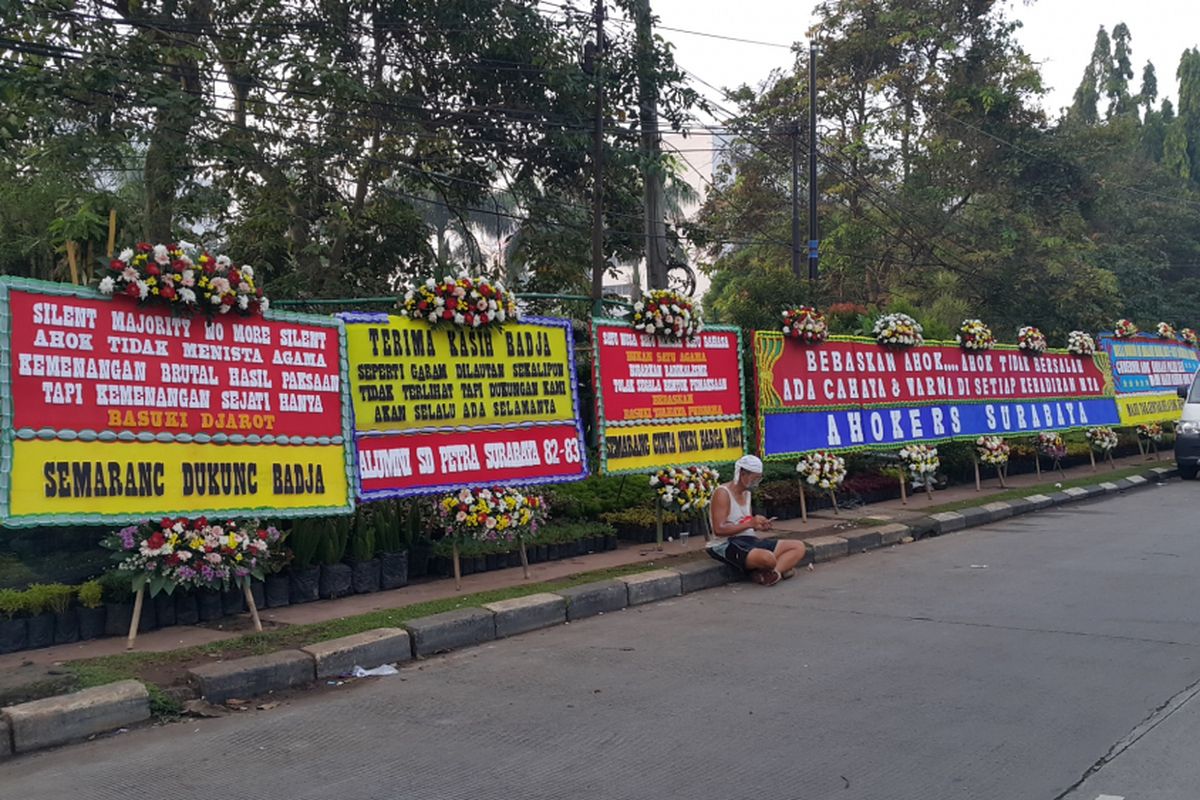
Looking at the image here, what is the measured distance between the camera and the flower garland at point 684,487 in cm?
1050

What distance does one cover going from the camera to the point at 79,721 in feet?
17.5

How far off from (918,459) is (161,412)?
10.4 metres

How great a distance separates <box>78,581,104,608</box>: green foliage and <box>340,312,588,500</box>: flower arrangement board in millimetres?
1948

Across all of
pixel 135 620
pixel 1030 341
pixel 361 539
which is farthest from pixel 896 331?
pixel 135 620

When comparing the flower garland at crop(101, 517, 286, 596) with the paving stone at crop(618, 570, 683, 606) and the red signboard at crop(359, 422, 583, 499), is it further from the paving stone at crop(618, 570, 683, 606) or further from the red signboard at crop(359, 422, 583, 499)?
the paving stone at crop(618, 570, 683, 606)

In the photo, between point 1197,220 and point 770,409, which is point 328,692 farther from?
point 1197,220

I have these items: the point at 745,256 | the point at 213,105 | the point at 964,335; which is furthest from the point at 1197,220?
the point at 213,105

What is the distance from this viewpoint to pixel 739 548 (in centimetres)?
941

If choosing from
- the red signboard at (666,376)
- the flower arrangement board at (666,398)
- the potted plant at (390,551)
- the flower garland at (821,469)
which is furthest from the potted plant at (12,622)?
the flower garland at (821,469)

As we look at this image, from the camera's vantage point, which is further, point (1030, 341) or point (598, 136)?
point (1030, 341)

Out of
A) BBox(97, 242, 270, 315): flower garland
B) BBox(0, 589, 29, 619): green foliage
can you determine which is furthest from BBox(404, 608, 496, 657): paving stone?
BBox(97, 242, 270, 315): flower garland

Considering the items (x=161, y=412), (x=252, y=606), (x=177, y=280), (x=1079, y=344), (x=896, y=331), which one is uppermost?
(x=177, y=280)

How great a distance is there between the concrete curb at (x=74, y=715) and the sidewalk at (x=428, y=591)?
542 mm

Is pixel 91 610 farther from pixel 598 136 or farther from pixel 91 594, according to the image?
pixel 598 136
